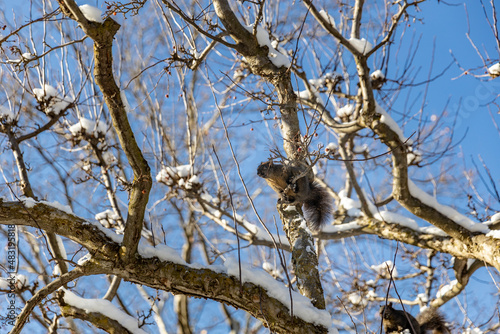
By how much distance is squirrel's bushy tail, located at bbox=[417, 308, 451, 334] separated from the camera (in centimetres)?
354

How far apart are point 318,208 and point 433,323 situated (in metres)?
1.48

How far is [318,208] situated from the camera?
3750mm

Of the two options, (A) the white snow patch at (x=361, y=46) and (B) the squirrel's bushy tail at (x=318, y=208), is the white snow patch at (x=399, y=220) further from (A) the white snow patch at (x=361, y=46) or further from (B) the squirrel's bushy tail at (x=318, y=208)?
(A) the white snow patch at (x=361, y=46)

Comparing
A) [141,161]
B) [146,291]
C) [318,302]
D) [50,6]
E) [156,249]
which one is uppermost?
[50,6]

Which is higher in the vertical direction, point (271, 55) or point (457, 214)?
point (271, 55)

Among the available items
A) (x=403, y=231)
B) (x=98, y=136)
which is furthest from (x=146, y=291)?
(x=403, y=231)

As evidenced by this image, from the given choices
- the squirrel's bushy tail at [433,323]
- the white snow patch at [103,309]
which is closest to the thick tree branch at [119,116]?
the white snow patch at [103,309]

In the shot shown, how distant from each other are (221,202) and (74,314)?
2401 millimetres

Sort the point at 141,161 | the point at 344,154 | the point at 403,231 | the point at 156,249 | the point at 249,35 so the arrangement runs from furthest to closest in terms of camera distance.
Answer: the point at 344,154, the point at 403,231, the point at 249,35, the point at 156,249, the point at 141,161

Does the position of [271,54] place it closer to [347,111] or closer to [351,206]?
[347,111]

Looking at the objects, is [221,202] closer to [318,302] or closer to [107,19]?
[318,302]

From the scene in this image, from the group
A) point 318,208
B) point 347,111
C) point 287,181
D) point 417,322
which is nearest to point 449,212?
point 417,322

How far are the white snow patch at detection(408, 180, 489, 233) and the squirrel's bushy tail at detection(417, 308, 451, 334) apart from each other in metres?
0.90

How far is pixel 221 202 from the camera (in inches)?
199
